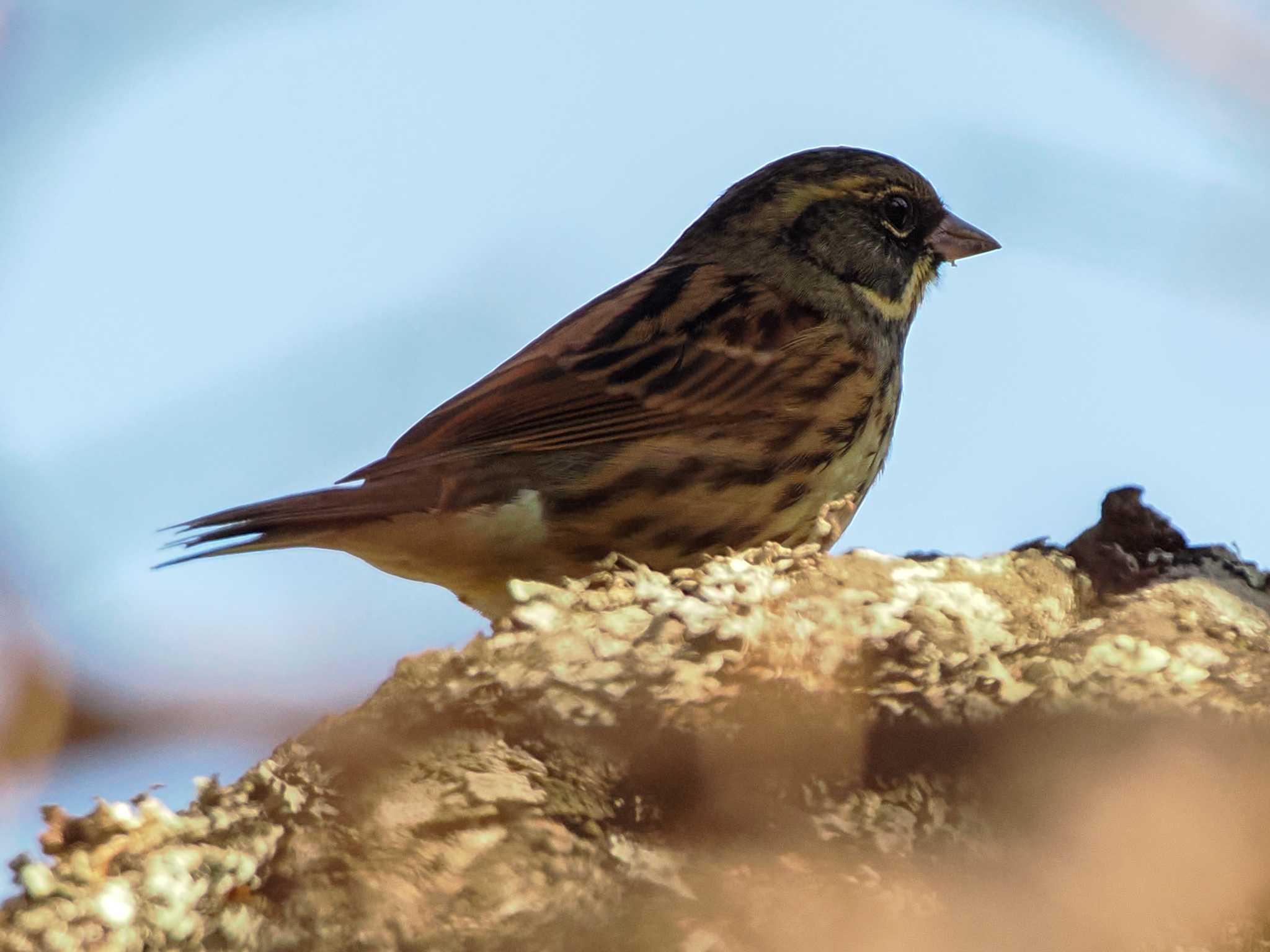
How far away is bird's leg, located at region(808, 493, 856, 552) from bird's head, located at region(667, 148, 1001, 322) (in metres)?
1.05

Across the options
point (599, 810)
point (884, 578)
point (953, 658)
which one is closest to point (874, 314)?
point (884, 578)

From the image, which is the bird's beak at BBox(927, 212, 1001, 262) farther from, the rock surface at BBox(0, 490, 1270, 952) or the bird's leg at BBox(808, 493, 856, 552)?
the rock surface at BBox(0, 490, 1270, 952)

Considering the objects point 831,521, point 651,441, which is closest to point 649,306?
point 651,441

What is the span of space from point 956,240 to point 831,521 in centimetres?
152

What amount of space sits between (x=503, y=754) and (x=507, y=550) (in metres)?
1.45

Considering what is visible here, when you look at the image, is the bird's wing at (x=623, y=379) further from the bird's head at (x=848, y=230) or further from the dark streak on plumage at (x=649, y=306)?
the bird's head at (x=848, y=230)

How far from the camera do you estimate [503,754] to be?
225 cm

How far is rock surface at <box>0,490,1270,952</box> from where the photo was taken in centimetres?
186

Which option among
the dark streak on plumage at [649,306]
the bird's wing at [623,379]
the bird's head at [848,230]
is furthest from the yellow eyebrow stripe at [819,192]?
the bird's wing at [623,379]

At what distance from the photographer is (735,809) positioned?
2082mm

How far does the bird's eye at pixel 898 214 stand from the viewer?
4973mm

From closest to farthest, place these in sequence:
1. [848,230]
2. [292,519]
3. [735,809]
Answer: [735,809], [292,519], [848,230]

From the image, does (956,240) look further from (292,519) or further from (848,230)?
(292,519)

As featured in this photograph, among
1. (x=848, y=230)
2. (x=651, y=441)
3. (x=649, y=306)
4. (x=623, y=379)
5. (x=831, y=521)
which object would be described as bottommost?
(x=831, y=521)
